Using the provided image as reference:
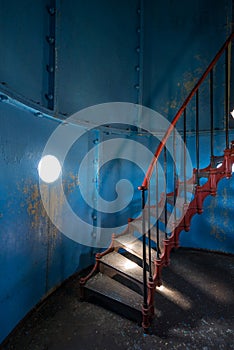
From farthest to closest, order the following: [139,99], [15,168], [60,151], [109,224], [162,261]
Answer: [139,99] → [109,224] → [60,151] → [162,261] → [15,168]

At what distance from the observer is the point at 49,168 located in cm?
269

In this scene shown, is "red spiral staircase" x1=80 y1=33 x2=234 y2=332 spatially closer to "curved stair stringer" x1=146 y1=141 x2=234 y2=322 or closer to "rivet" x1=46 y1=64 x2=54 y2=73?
"curved stair stringer" x1=146 y1=141 x2=234 y2=322

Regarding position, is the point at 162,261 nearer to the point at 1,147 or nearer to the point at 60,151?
the point at 60,151

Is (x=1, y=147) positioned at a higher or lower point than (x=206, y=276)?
higher

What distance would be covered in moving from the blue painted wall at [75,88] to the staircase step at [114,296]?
23.0 inches

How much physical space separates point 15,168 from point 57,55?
1600mm

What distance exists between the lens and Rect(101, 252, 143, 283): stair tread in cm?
257

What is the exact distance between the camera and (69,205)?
3.08 metres

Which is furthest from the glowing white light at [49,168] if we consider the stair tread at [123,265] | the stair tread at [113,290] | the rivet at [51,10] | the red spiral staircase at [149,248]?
the rivet at [51,10]

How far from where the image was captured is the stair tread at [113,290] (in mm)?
2357

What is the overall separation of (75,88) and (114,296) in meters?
2.91

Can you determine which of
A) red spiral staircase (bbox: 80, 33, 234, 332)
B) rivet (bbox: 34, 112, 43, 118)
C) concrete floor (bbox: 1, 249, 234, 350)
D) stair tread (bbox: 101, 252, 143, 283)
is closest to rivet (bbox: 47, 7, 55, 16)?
rivet (bbox: 34, 112, 43, 118)

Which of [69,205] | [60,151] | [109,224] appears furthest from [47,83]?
[109,224]

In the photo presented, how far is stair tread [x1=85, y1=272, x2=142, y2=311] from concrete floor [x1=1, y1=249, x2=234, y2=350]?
0.67ft
